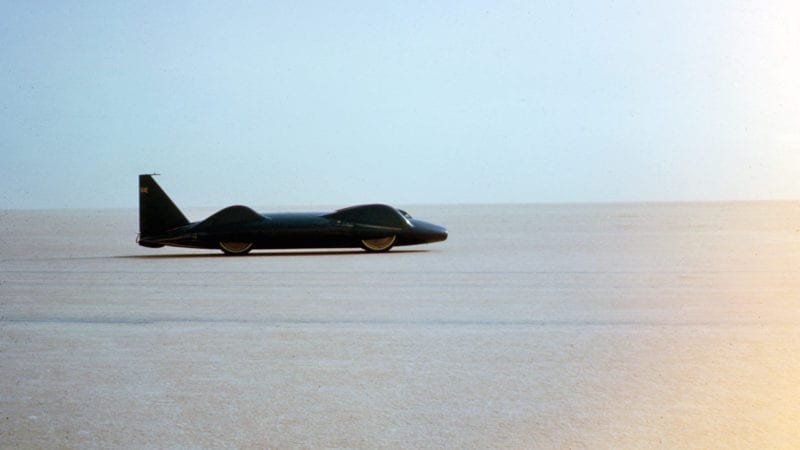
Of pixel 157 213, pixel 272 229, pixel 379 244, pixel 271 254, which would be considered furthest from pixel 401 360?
pixel 157 213

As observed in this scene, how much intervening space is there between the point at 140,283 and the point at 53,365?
6775 millimetres

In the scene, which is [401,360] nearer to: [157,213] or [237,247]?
[237,247]

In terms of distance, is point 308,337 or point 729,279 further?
point 729,279

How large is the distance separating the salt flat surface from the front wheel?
16.5ft

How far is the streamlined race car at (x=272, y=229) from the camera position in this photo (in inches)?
759

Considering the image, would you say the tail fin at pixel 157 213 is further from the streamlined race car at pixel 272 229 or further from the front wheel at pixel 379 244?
the front wheel at pixel 379 244

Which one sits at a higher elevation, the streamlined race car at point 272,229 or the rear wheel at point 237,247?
the streamlined race car at point 272,229

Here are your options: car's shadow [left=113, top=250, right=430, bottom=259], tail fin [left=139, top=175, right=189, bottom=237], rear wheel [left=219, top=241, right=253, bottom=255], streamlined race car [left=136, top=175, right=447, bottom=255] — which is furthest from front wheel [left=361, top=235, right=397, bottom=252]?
tail fin [left=139, top=175, right=189, bottom=237]

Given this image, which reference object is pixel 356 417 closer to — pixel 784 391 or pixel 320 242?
pixel 784 391

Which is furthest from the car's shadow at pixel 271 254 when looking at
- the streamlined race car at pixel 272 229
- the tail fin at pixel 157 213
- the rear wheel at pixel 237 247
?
the tail fin at pixel 157 213

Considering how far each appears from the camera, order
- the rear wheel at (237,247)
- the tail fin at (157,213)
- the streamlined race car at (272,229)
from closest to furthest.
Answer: the streamlined race car at (272,229) < the rear wheel at (237,247) < the tail fin at (157,213)

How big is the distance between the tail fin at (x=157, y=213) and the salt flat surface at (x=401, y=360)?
5051 mm

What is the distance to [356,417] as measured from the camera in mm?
5480

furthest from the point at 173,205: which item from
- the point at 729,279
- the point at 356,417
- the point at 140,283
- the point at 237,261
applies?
the point at 356,417
